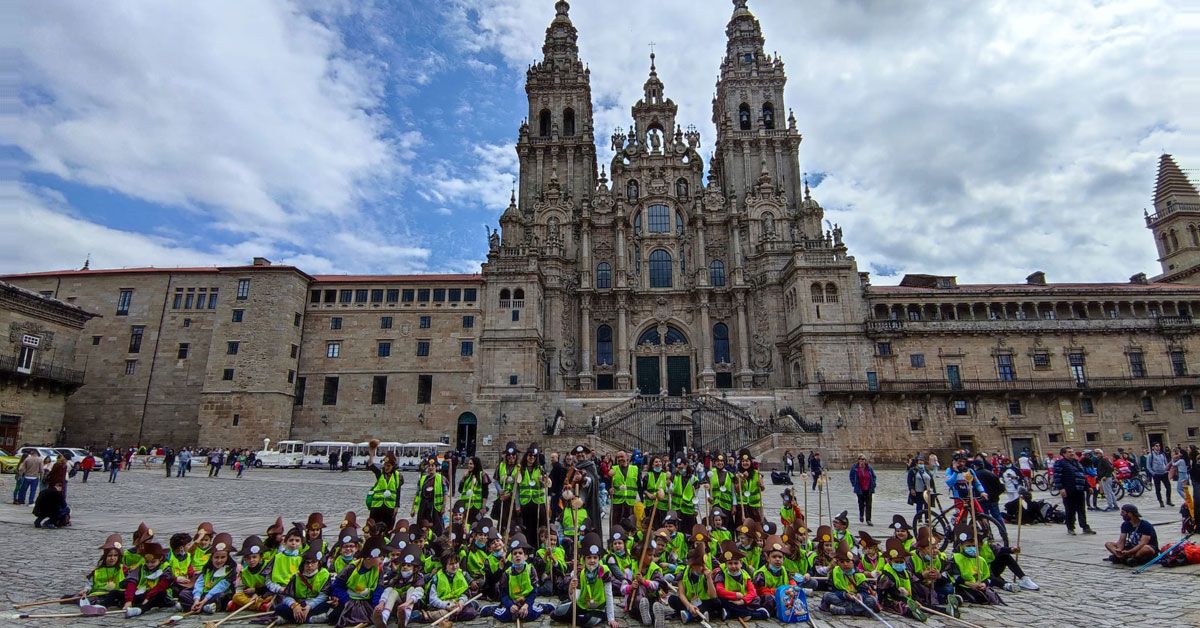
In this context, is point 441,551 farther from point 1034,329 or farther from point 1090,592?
point 1034,329

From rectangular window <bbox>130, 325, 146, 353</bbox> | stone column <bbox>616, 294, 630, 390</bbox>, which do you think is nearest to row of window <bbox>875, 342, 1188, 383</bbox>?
stone column <bbox>616, 294, 630, 390</bbox>

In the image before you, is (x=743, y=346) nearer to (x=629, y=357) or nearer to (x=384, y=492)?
(x=629, y=357)

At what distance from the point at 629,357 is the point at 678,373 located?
4017 mm

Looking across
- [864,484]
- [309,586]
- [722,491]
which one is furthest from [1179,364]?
[309,586]

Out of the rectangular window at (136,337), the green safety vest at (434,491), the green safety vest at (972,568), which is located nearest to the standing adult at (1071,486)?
the green safety vest at (972,568)

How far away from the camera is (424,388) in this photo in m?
40.6

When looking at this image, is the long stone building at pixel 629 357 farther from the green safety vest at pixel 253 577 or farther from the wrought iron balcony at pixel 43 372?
the green safety vest at pixel 253 577

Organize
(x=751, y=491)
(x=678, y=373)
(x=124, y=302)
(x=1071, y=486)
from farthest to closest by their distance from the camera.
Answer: (x=678, y=373) < (x=124, y=302) < (x=1071, y=486) < (x=751, y=491)

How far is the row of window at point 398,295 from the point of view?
42000 mm

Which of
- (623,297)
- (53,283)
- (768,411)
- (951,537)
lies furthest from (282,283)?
(951,537)

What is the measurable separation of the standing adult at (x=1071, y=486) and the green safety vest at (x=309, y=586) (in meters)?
14.9

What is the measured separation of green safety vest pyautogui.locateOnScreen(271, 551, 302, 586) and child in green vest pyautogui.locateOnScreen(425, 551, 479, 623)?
1.94 m

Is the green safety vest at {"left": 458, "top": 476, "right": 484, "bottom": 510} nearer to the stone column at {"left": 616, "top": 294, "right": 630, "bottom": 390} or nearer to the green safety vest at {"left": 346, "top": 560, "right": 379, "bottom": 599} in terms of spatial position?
the green safety vest at {"left": 346, "top": 560, "right": 379, "bottom": 599}

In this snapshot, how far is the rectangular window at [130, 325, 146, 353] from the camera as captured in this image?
40.6m
